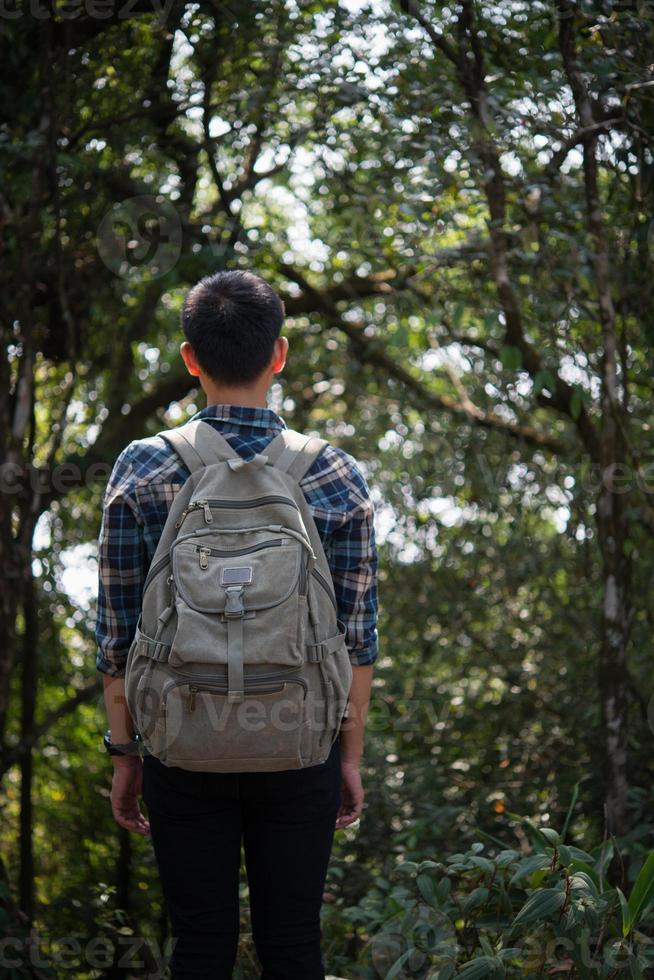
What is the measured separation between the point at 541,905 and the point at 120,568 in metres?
1.06

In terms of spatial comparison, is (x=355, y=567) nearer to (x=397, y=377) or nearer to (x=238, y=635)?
(x=238, y=635)

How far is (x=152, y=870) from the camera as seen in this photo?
3438 millimetres

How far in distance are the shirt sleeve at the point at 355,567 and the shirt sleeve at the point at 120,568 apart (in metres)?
0.34

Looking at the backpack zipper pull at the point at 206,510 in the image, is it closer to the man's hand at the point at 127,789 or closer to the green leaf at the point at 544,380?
the man's hand at the point at 127,789

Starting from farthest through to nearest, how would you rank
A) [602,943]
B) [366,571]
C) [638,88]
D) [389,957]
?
[638,88], [389,957], [602,943], [366,571]

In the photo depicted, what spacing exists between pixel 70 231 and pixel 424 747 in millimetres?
2263

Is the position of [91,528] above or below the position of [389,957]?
above

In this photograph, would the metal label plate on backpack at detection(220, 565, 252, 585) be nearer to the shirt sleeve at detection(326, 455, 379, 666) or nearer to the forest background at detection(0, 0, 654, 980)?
the shirt sleeve at detection(326, 455, 379, 666)

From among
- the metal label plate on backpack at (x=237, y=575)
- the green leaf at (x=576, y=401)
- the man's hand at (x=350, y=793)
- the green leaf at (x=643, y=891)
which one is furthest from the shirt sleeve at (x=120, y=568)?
the green leaf at (x=576, y=401)

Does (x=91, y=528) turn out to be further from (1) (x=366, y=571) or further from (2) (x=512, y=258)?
(1) (x=366, y=571)

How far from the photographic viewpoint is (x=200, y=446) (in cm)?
169

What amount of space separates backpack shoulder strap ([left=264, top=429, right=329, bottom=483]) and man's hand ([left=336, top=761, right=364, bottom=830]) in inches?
22.5

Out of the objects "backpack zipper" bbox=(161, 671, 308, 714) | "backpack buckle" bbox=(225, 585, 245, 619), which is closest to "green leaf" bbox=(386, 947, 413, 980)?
"backpack zipper" bbox=(161, 671, 308, 714)

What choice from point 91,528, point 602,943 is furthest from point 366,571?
point 91,528
